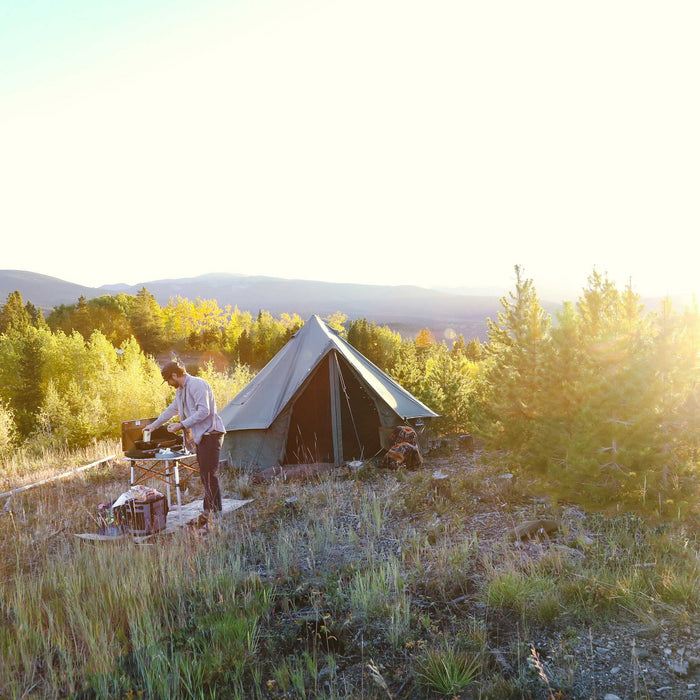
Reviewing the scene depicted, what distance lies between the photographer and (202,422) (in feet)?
19.1

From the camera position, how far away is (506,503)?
602cm

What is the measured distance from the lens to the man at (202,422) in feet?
19.0

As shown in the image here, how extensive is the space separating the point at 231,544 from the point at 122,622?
1.49 metres

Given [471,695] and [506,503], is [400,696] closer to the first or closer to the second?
[471,695]

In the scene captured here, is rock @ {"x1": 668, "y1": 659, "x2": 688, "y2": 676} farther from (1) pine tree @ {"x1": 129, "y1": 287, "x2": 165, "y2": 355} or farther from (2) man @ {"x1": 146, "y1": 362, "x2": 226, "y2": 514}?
(1) pine tree @ {"x1": 129, "y1": 287, "x2": 165, "y2": 355}

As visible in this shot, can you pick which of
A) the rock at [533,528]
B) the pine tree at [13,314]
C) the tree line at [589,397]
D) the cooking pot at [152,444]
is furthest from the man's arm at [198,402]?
the pine tree at [13,314]

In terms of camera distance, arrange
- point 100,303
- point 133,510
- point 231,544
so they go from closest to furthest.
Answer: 1. point 231,544
2. point 133,510
3. point 100,303

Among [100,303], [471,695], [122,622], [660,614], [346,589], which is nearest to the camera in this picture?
[471,695]

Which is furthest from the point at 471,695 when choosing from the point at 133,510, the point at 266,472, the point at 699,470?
the point at 266,472

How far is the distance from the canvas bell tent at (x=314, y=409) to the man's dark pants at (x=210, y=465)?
2.71 m

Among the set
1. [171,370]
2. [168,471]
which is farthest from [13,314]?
[171,370]

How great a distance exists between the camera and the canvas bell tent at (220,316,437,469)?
349 inches

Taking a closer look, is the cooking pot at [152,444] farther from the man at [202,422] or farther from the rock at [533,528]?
the rock at [533,528]

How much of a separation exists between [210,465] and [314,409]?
12.4 feet
